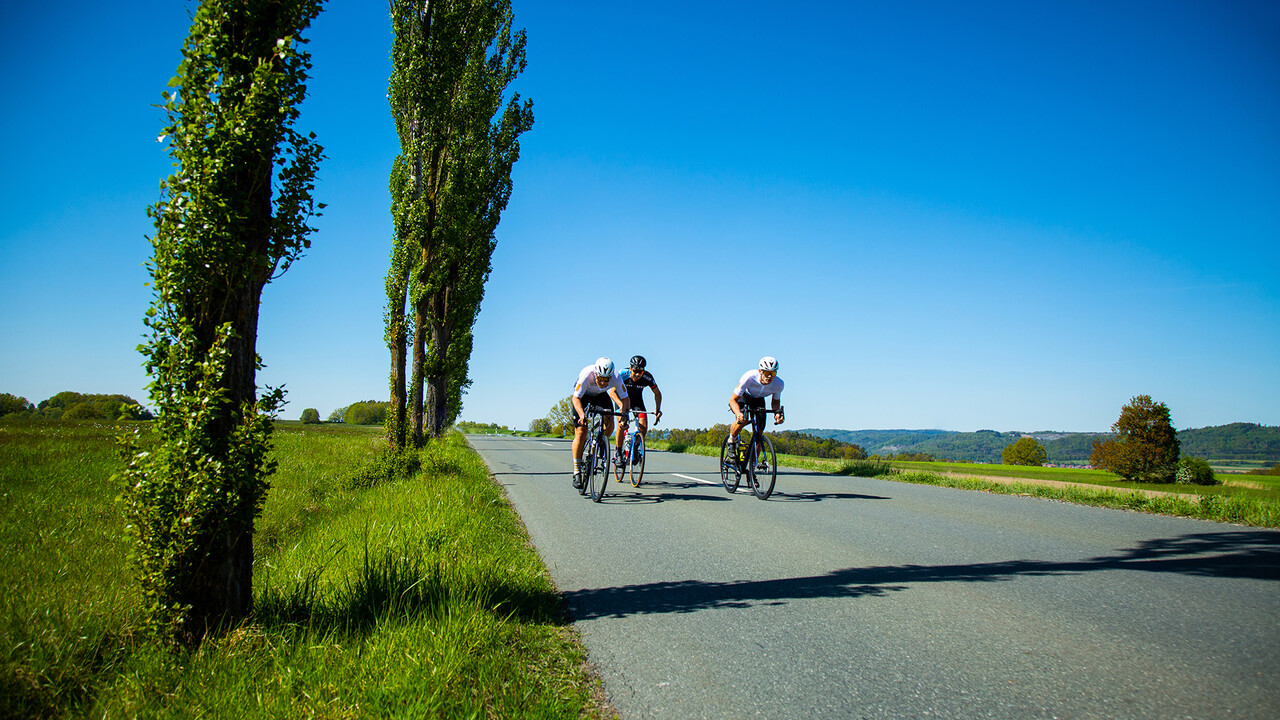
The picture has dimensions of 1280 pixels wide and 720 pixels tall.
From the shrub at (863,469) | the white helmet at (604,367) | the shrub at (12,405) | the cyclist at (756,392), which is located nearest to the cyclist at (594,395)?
the white helmet at (604,367)

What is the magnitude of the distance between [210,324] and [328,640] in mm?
1612

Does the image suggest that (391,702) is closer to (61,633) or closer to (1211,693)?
(61,633)

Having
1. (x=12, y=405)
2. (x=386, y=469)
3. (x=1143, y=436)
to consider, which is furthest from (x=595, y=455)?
(x=1143, y=436)

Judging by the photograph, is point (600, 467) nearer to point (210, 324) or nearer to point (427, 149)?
point (210, 324)

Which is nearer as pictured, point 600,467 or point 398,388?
point 600,467

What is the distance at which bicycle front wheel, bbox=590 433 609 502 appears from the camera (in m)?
8.64

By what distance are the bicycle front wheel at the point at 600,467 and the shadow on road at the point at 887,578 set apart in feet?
14.4

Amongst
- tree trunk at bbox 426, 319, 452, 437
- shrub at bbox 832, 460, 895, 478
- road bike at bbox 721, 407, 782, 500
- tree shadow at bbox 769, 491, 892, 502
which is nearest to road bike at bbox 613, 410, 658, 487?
road bike at bbox 721, 407, 782, 500

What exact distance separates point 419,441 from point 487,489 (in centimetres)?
450

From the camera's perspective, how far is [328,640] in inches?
113

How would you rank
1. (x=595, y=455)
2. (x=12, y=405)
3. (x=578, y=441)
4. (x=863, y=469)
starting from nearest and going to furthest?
(x=595, y=455) < (x=578, y=441) < (x=863, y=469) < (x=12, y=405)

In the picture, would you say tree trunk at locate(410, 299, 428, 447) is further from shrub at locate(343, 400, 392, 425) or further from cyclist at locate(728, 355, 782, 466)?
shrub at locate(343, 400, 392, 425)

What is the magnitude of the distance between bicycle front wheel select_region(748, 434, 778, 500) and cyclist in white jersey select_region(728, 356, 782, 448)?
0.42m

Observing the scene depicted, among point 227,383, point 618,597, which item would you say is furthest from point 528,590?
point 227,383
